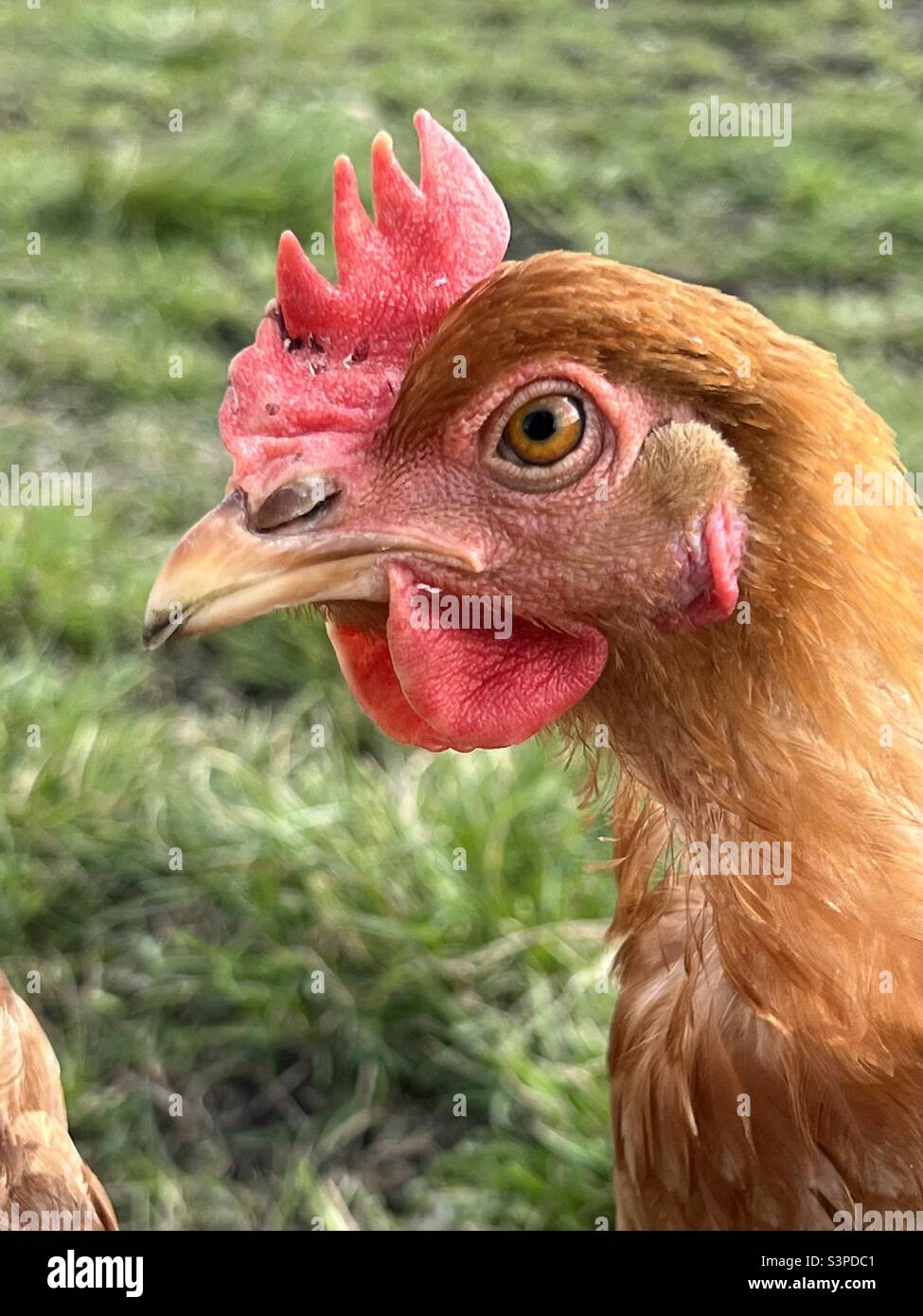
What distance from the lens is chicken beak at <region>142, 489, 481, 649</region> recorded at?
5.65 feet

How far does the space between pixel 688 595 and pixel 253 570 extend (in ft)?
1.66

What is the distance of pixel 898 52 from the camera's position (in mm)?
5891

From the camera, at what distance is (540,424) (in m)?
1.67

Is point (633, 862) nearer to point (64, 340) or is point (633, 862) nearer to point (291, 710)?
point (291, 710)

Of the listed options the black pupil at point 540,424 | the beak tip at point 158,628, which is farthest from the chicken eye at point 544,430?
the beak tip at point 158,628

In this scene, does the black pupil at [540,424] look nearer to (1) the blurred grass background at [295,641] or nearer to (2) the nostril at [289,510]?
(2) the nostril at [289,510]

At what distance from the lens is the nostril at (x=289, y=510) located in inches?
68.9

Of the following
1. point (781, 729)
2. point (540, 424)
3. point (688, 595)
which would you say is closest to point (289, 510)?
point (540, 424)

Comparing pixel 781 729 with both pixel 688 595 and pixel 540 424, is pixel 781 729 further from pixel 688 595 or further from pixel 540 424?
pixel 540 424

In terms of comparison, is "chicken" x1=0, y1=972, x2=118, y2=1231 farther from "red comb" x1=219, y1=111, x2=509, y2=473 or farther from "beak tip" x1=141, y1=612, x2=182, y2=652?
"red comb" x1=219, y1=111, x2=509, y2=473

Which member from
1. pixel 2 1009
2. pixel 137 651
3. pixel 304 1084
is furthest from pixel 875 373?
pixel 2 1009

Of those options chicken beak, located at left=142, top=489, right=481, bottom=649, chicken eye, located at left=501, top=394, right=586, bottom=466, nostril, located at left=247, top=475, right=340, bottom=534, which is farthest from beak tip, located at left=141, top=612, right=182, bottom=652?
chicken eye, located at left=501, top=394, right=586, bottom=466

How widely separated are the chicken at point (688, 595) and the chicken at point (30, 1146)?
2.25ft
